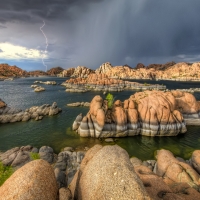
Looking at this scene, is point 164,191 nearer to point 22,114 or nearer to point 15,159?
point 15,159

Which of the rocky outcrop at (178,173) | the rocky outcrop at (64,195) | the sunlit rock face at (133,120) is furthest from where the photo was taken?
the sunlit rock face at (133,120)

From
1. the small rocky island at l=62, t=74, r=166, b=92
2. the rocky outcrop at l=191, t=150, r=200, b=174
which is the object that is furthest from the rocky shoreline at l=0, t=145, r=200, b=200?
the small rocky island at l=62, t=74, r=166, b=92

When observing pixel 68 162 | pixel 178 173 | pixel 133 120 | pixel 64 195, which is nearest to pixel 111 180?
pixel 64 195

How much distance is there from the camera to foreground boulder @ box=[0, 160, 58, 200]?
280 inches

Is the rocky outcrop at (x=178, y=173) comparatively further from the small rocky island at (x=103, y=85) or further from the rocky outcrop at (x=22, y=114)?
the small rocky island at (x=103, y=85)

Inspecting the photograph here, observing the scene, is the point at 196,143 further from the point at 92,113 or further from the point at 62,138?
the point at 62,138

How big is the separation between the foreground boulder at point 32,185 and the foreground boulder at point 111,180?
1805mm

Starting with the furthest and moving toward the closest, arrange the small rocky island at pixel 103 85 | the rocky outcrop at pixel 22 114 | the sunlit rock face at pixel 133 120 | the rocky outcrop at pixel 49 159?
the small rocky island at pixel 103 85, the rocky outcrop at pixel 22 114, the sunlit rock face at pixel 133 120, the rocky outcrop at pixel 49 159

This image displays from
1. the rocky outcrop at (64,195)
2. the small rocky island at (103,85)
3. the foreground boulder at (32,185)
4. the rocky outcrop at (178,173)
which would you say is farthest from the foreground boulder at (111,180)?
the small rocky island at (103,85)

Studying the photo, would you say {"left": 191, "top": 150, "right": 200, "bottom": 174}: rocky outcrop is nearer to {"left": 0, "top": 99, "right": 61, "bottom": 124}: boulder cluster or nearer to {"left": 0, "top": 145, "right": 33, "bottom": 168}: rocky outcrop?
{"left": 0, "top": 145, "right": 33, "bottom": 168}: rocky outcrop

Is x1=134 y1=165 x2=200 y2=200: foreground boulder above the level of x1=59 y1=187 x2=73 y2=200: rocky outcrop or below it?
below

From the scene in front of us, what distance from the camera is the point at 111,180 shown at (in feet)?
23.7

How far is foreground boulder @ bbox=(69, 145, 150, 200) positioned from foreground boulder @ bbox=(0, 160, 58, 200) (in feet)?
5.92

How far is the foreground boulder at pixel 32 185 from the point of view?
23.3ft
